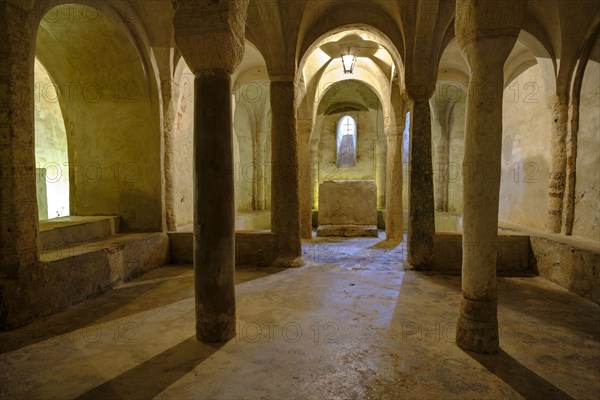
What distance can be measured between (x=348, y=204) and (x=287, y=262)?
16.6 ft

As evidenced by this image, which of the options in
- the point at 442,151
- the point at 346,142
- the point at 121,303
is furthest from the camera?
the point at 346,142

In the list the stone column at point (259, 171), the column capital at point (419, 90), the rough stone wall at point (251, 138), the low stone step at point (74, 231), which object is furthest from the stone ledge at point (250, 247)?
the stone column at point (259, 171)

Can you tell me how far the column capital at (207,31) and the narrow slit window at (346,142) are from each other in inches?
→ 502

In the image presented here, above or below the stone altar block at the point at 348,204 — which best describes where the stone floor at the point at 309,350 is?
below

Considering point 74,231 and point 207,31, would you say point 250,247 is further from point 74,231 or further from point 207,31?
point 207,31

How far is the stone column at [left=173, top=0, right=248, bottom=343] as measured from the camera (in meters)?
3.06

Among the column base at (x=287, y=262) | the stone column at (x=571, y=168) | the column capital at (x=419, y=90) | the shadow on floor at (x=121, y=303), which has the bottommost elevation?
the shadow on floor at (x=121, y=303)

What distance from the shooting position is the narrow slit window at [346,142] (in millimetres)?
15609

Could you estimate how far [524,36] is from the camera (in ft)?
21.0

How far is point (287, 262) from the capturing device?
6.22 metres

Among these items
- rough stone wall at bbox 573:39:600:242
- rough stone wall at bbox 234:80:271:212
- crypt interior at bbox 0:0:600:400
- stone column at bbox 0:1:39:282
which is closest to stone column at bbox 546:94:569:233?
crypt interior at bbox 0:0:600:400

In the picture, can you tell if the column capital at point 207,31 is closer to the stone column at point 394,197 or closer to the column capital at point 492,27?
the column capital at point 492,27

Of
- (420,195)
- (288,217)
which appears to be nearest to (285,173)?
(288,217)

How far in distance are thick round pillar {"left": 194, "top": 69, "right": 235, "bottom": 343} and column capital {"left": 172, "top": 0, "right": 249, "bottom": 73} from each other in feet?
0.35
